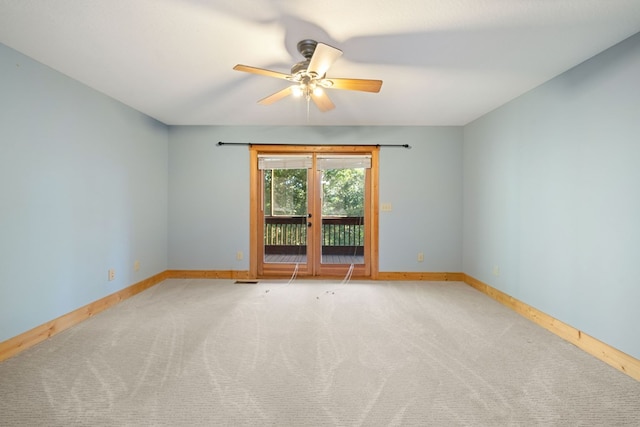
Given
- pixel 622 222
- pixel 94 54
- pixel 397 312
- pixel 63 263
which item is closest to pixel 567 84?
pixel 622 222

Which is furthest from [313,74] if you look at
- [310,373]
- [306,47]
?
[310,373]

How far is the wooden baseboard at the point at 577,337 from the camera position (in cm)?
190

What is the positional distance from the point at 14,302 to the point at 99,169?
144cm

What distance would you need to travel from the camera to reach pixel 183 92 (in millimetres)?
2908

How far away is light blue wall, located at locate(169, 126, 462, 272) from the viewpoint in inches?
166

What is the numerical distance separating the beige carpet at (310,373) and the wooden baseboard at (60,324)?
9cm

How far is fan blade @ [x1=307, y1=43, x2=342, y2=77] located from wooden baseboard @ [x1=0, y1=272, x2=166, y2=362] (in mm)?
3029

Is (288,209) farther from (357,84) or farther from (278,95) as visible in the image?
(357,84)

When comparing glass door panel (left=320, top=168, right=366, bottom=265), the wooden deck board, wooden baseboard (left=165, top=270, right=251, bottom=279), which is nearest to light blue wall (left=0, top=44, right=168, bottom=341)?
wooden baseboard (left=165, top=270, right=251, bottom=279)

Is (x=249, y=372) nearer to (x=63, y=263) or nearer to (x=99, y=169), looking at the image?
(x=63, y=263)

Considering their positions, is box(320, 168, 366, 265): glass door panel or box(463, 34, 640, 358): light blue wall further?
box(320, 168, 366, 265): glass door panel

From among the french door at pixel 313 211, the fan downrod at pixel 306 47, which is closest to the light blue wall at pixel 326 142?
the french door at pixel 313 211

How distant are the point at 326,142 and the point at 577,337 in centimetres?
354

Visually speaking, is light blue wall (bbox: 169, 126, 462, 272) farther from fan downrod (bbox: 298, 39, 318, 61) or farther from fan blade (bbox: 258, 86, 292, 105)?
fan downrod (bbox: 298, 39, 318, 61)
